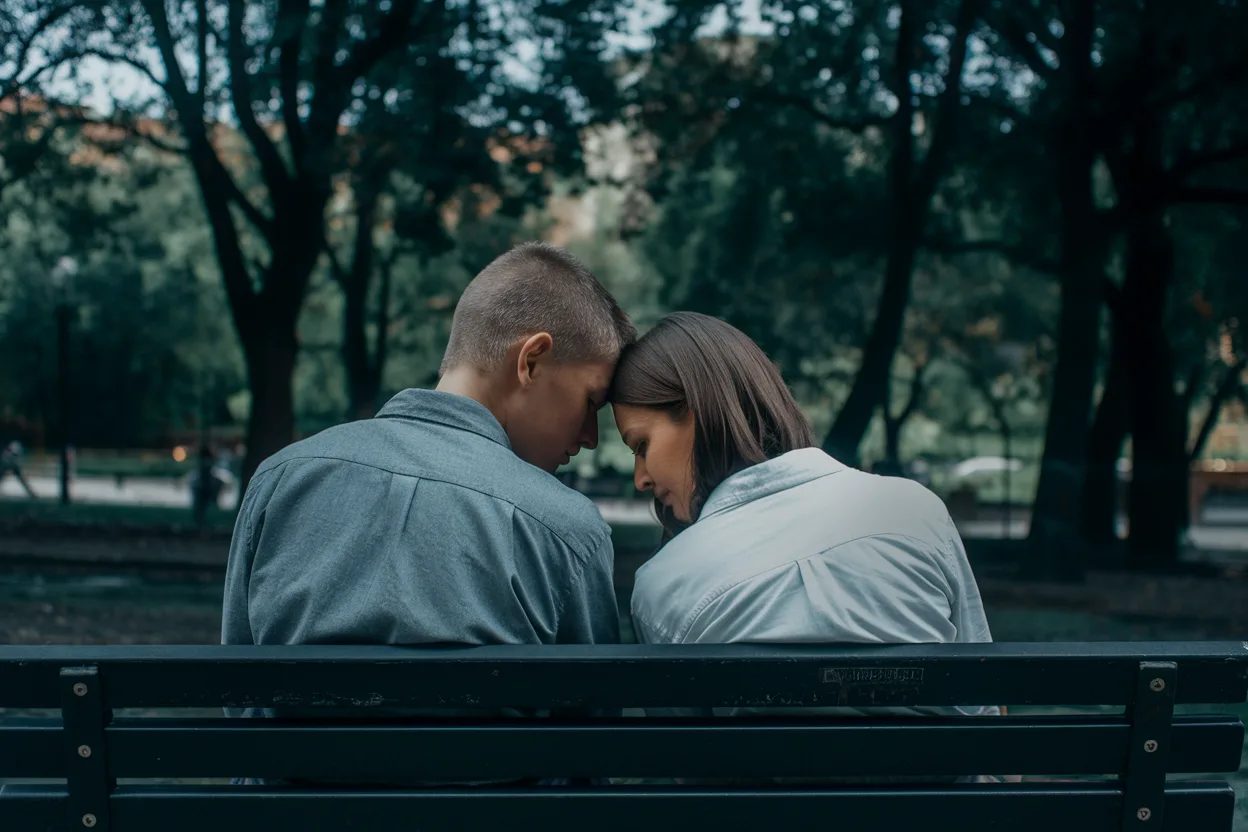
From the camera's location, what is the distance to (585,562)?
2.14 m

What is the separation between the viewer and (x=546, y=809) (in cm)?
198

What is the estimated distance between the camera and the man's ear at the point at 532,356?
2430 millimetres

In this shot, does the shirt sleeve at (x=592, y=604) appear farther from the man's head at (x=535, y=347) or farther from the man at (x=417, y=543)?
the man's head at (x=535, y=347)

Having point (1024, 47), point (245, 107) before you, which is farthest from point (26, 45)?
point (1024, 47)

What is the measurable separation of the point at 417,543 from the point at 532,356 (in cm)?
55

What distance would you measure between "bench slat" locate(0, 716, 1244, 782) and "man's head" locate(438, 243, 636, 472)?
69 cm

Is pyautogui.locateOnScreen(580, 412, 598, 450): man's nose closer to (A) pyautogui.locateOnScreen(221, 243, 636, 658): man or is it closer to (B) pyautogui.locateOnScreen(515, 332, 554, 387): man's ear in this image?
(B) pyautogui.locateOnScreen(515, 332, 554, 387): man's ear

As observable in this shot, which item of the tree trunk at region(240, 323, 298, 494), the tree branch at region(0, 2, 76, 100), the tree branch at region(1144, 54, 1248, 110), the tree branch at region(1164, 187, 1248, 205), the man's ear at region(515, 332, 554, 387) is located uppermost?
the tree branch at region(0, 2, 76, 100)

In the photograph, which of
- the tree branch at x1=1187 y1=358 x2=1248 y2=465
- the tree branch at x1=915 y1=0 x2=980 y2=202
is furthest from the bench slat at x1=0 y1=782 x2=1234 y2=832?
the tree branch at x1=1187 y1=358 x2=1248 y2=465

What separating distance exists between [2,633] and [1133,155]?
45.6ft

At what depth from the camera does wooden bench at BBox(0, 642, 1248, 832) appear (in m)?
1.95

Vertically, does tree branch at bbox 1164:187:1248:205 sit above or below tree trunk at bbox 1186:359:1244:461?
above

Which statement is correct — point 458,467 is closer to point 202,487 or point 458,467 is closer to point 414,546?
point 414,546

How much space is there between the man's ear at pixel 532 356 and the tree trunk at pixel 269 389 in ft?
46.6
